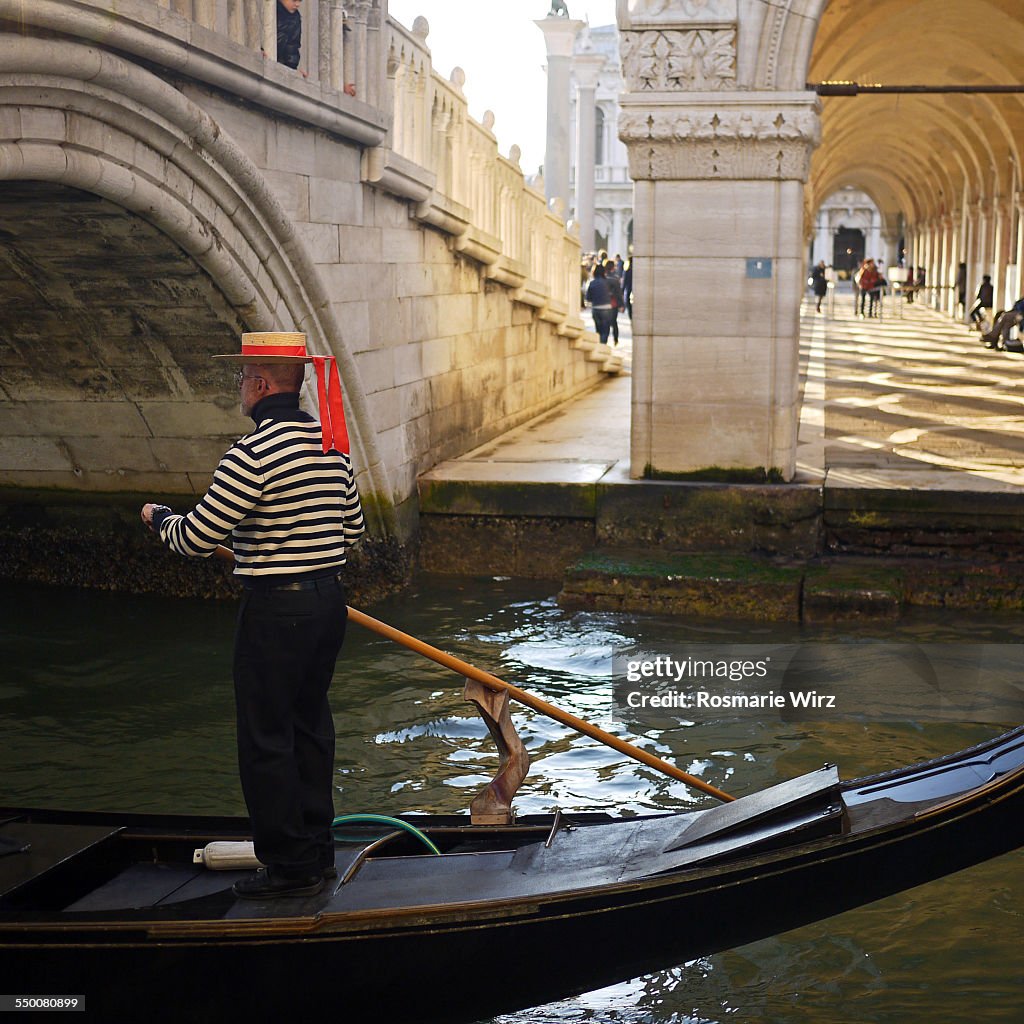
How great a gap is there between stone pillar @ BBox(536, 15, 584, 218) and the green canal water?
13.5 m

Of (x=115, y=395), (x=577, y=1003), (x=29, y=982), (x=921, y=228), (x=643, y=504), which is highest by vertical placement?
(x=921, y=228)

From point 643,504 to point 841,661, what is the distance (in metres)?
1.72

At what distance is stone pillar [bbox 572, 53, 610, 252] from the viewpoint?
24625mm

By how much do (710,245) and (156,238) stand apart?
3006mm

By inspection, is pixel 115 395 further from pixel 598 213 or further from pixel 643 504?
pixel 598 213

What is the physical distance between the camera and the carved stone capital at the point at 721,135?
7.67 m

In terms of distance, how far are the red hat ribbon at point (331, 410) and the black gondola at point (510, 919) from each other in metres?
1.03

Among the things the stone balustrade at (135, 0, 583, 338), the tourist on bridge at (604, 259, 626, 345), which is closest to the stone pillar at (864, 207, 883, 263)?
the tourist on bridge at (604, 259, 626, 345)

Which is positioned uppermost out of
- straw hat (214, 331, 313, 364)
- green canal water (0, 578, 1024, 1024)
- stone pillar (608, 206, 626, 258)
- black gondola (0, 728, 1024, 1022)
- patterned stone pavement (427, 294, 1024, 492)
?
stone pillar (608, 206, 626, 258)

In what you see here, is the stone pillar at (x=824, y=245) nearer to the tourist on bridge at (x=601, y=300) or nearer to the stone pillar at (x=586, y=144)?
the stone pillar at (x=586, y=144)

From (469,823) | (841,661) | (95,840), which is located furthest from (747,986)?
(841,661)

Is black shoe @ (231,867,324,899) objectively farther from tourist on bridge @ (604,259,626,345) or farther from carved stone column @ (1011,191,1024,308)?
carved stone column @ (1011,191,1024,308)

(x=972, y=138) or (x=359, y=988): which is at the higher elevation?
(x=972, y=138)

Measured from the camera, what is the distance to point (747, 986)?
3.83m
